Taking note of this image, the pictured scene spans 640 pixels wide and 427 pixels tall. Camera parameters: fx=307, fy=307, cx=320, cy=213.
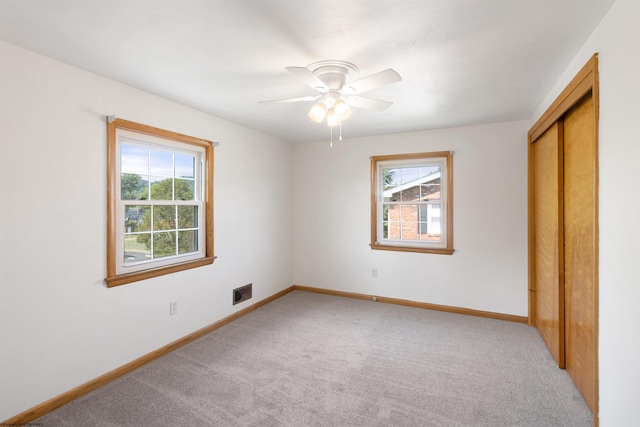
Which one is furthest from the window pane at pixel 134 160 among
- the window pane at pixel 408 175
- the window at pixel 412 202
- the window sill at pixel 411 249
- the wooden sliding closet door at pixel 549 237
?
the wooden sliding closet door at pixel 549 237

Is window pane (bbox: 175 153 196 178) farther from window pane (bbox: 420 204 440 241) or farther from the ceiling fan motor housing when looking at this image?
window pane (bbox: 420 204 440 241)

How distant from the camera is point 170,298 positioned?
2980mm

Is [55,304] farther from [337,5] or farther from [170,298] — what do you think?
[337,5]

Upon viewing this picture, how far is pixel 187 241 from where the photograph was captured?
3299 mm

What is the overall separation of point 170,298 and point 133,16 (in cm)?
235

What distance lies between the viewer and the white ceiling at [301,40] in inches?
61.5

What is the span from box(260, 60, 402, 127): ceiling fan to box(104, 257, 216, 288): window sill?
6.29 feet

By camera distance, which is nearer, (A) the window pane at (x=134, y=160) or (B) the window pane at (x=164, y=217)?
(A) the window pane at (x=134, y=160)

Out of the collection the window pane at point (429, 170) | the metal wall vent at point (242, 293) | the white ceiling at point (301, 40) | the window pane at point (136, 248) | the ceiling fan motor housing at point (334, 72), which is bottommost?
the metal wall vent at point (242, 293)

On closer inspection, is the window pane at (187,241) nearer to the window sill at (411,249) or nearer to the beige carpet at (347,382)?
the beige carpet at (347,382)

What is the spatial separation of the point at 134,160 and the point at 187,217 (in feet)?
2.58

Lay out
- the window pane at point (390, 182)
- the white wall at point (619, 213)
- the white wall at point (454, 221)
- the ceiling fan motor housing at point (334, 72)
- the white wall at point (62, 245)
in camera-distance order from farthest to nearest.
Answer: the window pane at point (390, 182)
the white wall at point (454, 221)
the ceiling fan motor housing at point (334, 72)
the white wall at point (62, 245)
the white wall at point (619, 213)

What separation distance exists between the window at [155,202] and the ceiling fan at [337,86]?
1.46 metres

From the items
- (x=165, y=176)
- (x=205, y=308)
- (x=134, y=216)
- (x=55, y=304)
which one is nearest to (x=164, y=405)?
(x=55, y=304)
